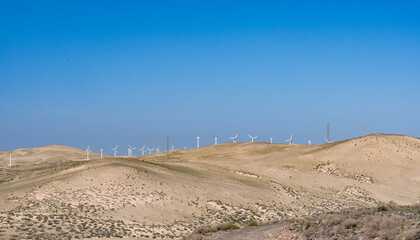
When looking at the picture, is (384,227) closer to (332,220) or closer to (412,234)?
(412,234)

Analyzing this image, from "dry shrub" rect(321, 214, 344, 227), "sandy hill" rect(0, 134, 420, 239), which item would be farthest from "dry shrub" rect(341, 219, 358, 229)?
"sandy hill" rect(0, 134, 420, 239)

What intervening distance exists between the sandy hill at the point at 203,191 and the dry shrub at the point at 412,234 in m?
23.9

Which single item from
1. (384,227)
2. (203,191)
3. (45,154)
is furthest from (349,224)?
(45,154)

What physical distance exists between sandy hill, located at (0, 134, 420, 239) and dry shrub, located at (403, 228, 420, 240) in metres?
23.9

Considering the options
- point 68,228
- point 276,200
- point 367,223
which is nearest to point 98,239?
point 68,228

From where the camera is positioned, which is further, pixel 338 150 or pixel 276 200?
pixel 338 150

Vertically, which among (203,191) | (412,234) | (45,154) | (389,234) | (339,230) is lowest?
(203,191)

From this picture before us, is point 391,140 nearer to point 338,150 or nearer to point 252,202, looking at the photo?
point 338,150

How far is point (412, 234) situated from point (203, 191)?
38.2 metres

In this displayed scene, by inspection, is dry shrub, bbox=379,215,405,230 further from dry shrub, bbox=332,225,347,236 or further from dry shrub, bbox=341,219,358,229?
dry shrub, bbox=332,225,347,236

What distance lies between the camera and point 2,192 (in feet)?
176

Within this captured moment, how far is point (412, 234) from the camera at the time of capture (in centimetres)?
2045

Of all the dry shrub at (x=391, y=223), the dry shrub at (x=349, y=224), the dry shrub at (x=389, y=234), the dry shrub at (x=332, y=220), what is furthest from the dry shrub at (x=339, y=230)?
the dry shrub at (x=389, y=234)

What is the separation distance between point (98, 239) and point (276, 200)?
29273 mm
